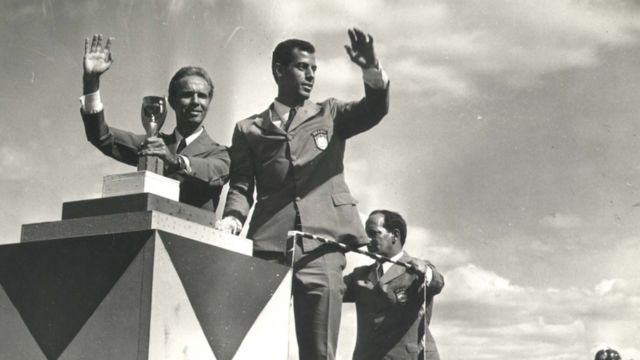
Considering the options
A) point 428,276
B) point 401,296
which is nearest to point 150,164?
point 428,276

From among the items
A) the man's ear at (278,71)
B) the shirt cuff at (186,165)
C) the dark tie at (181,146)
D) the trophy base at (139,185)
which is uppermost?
the man's ear at (278,71)

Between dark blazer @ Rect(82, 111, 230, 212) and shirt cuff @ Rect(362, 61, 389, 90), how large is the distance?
3.01 ft

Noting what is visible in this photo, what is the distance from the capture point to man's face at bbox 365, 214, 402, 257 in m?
7.31

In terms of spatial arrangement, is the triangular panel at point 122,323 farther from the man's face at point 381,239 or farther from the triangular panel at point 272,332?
the man's face at point 381,239

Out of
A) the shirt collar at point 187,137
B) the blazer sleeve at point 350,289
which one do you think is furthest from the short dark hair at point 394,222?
the shirt collar at point 187,137

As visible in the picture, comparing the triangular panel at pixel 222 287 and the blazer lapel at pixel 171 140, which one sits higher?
the blazer lapel at pixel 171 140

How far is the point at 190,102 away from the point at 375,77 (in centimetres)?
108

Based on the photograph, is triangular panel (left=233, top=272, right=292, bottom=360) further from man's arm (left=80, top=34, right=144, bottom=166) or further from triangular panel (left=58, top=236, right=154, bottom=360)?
man's arm (left=80, top=34, right=144, bottom=166)

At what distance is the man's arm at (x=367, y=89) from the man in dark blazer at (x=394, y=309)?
2.08m

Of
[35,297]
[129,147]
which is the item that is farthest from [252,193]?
[35,297]

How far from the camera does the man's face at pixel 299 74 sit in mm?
4680

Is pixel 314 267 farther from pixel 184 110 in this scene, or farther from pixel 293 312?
pixel 184 110

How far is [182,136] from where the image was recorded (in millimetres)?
4734

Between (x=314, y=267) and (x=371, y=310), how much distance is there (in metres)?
2.70
